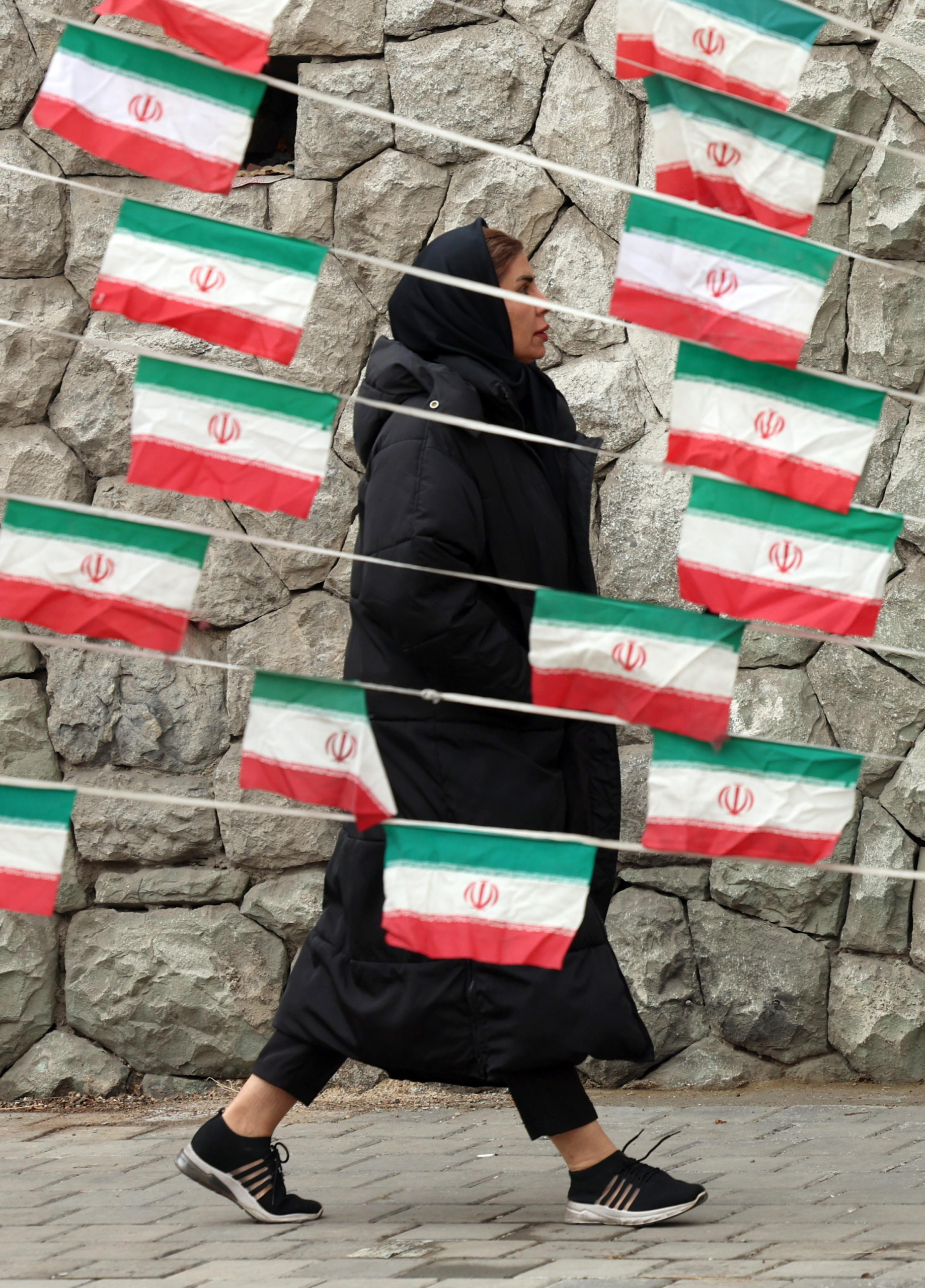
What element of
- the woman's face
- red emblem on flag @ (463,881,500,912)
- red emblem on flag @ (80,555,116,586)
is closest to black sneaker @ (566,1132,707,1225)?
red emblem on flag @ (463,881,500,912)

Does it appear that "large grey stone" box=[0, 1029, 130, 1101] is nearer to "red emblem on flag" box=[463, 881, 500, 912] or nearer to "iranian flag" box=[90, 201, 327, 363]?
"red emblem on flag" box=[463, 881, 500, 912]

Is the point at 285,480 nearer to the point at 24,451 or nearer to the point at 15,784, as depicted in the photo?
the point at 15,784

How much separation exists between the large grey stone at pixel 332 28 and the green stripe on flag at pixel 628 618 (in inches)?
96.2

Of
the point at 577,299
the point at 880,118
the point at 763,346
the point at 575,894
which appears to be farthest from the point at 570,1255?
the point at 880,118

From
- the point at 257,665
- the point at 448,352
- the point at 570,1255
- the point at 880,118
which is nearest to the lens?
the point at 570,1255

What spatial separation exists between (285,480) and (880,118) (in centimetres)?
234

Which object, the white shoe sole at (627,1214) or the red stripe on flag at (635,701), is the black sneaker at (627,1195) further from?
the red stripe on flag at (635,701)

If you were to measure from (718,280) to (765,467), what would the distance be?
30cm

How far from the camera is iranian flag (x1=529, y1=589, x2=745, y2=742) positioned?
8.78 feet

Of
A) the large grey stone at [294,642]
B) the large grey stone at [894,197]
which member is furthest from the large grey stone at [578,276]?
the large grey stone at [294,642]

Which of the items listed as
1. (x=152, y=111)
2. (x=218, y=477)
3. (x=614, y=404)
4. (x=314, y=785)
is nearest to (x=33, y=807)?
(x=314, y=785)

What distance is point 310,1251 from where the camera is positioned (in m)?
2.98

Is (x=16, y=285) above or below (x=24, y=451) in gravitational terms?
above

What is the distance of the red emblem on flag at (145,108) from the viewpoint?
8.25 ft
